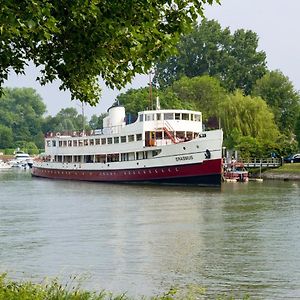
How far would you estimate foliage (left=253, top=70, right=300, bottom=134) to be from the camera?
9006 cm

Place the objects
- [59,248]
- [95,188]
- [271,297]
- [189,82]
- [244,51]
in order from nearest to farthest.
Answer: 1. [271,297]
2. [59,248]
3. [95,188]
4. [189,82]
5. [244,51]

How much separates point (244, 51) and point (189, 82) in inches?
580

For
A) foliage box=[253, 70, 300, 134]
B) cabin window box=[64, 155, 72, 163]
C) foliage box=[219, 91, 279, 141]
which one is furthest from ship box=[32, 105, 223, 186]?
foliage box=[253, 70, 300, 134]

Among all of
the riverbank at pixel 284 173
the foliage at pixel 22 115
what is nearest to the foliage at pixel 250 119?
the riverbank at pixel 284 173

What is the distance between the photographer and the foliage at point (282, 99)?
295ft

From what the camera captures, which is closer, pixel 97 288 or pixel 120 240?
pixel 97 288

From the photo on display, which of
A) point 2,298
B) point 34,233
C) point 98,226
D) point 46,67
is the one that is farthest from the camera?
point 98,226

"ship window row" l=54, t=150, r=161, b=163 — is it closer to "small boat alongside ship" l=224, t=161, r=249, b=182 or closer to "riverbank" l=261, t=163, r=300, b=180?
"small boat alongside ship" l=224, t=161, r=249, b=182

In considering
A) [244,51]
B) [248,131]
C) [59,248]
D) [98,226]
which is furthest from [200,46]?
[59,248]

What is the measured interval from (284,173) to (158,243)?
149ft

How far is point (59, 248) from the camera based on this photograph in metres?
24.1

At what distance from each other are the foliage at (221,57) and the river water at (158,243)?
6458 centimetres

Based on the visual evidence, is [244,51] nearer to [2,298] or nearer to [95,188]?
[95,188]

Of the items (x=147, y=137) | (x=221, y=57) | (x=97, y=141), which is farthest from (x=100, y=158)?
(x=221, y=57)
